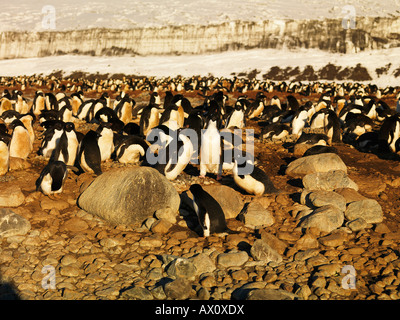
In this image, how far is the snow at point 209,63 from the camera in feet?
192

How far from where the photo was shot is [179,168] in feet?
26.1

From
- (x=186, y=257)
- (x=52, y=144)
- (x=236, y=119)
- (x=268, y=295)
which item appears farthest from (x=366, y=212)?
(x=236, y=119)

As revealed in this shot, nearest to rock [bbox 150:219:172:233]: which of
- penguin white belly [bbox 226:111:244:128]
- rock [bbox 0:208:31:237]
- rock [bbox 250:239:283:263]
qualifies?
rock [bbox 250:239:283:263]

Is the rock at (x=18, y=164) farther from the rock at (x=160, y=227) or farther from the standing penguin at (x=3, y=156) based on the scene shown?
the rock at (x=160, y=227)

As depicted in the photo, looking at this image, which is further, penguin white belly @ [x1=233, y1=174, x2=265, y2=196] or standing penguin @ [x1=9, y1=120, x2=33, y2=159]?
standing penguin @ [x1=9, y1=120, x2=33, y2=159]

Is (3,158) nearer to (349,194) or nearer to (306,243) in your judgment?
(306,243)

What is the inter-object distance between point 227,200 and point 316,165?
2.86 m

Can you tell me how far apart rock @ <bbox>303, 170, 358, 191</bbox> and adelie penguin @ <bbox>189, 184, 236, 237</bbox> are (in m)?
2.47

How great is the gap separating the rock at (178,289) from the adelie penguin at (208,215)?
1406 mm

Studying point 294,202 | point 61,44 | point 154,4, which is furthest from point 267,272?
point 154,4

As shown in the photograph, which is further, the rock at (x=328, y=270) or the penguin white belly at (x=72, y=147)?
the penguin white belly at (x=72, y=147)

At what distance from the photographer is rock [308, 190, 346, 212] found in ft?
21.4

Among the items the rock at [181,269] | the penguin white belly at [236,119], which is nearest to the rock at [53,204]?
the rock at [181,269]

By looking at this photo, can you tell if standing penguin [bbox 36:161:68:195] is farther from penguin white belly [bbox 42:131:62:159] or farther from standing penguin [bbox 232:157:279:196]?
standing penguin [bbox 232:157:279:196]
